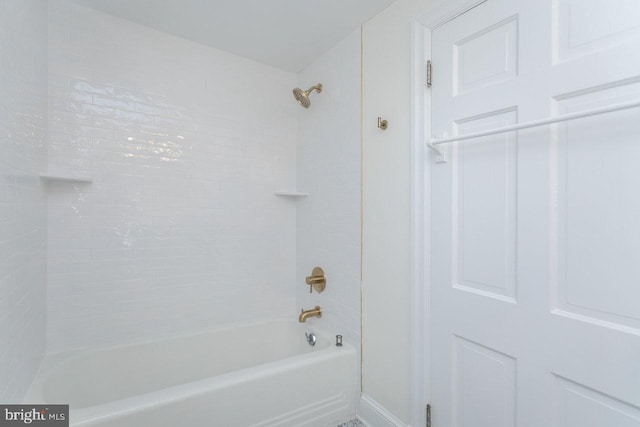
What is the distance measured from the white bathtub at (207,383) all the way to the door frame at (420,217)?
488 millimetres

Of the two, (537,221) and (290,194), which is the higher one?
(290,194)

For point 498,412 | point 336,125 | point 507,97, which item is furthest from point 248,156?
point 498,412

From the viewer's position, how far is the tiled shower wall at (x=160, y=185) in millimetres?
1720

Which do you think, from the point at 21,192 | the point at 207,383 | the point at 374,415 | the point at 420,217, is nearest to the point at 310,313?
the point at 374,415

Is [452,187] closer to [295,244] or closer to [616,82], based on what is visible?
[616,82]

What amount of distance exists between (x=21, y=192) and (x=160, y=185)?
749mm

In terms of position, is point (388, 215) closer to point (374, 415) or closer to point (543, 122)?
point (543, 122)

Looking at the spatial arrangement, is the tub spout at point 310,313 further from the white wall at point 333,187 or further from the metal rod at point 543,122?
the metal rod at point 543,122

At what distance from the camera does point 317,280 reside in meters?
2.16

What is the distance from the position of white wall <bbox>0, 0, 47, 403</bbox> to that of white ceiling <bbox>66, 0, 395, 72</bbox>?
0.52 metres

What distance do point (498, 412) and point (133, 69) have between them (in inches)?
98.7

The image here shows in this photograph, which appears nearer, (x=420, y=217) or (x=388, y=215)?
(x=420, y=217)
